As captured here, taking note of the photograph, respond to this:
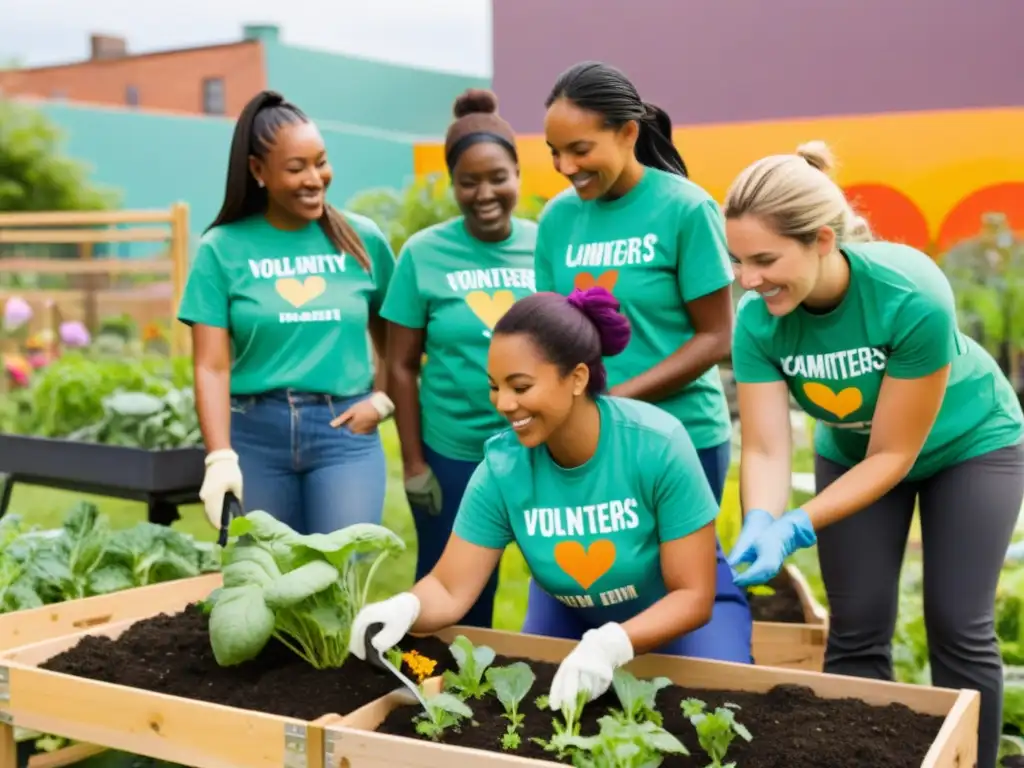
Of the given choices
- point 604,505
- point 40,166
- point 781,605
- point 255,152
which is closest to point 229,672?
point 604,505

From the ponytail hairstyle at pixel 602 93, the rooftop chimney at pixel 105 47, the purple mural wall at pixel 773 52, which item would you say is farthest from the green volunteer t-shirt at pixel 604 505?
the rooftop chimney at pixel 105 47

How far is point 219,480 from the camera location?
2.61 m

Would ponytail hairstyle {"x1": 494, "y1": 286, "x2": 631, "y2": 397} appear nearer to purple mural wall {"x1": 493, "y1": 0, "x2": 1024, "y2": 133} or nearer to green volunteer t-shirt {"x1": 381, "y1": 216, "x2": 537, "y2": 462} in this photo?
green volunteer t-shirt {"x1": 381, "y1": 216, "x2": 537, "y2": 462}

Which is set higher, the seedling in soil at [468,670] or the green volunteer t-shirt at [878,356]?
the green volunteer t-shirt at [878,356]

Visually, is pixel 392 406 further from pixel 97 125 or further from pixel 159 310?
pixel 97 125

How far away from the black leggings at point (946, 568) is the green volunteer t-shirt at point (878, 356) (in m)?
0.06

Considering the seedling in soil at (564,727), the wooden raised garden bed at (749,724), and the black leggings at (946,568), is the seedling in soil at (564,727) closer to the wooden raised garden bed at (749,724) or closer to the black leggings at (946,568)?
the wooden raised garden bed at (749,724)

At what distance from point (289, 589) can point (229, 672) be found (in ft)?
0.97

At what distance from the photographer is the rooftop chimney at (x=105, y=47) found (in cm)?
2783

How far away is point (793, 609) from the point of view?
3.46m

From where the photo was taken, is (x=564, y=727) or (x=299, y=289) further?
(x=299, y=289)

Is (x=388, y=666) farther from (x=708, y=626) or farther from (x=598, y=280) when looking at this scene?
(x=598, y=280)

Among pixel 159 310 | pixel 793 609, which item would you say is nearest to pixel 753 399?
pixel 793 609

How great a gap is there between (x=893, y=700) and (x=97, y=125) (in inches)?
790
